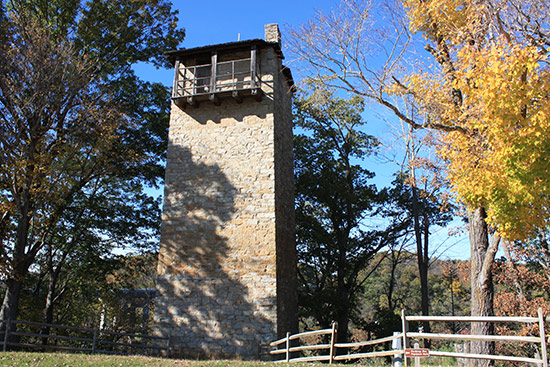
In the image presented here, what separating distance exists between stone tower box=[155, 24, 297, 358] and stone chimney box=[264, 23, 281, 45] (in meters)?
0.05

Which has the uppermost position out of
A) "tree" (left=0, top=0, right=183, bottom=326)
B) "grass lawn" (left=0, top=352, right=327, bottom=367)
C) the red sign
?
"tree" (left=0, top=0, right=183, bottom=326)

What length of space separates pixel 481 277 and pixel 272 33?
1057cm

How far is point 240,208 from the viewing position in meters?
11.8

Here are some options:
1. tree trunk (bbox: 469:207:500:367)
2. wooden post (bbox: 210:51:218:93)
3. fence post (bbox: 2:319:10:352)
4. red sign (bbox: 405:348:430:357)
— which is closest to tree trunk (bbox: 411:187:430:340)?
tree trunk (bbox: 469:207:500:367)

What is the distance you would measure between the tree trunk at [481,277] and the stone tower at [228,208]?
5042 millimetres

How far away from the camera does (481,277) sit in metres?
7.82

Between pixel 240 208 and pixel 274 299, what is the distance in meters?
2.85

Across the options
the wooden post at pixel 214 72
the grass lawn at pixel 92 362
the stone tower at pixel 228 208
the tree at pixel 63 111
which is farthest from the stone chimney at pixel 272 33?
the grass lawn at pixel 92 362

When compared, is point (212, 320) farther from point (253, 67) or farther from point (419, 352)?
point (253, 67)

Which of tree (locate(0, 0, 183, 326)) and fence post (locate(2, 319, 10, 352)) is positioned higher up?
tree (locate(0, 0, 183, 326))

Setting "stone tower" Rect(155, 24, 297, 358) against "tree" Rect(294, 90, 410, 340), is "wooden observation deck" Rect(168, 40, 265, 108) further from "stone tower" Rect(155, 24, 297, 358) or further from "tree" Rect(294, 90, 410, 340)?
"tree" Rect(294, 90, 410, 340)

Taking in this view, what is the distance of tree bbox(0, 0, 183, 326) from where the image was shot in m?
11.3

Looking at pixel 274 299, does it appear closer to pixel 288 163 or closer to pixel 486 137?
pixel 288 163

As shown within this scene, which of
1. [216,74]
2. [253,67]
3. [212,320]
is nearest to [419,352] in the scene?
[212,320]
